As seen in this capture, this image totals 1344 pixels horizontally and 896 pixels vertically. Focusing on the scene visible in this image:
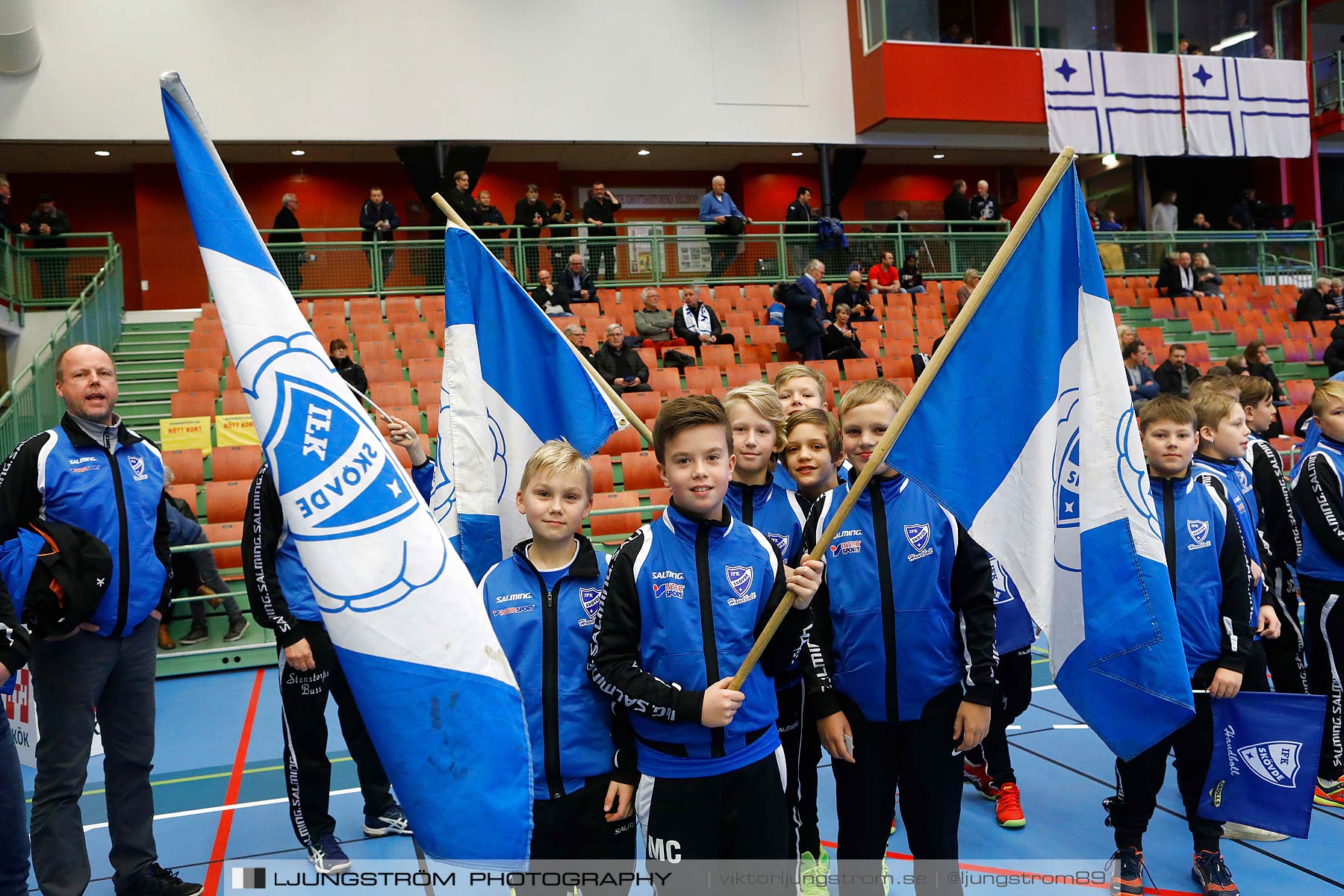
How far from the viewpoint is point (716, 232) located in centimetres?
1541

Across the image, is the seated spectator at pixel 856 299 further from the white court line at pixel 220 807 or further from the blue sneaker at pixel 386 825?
the blue sneaker at pixel 386 825

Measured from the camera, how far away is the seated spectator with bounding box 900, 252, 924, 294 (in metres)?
15.4

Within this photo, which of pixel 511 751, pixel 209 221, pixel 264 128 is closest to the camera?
pixel 511 751

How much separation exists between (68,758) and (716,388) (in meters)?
9.23

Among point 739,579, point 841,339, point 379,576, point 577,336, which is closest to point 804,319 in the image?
point 841,339

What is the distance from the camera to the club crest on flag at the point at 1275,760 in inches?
128

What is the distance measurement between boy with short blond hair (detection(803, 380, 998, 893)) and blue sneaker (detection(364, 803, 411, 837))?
2165 mm

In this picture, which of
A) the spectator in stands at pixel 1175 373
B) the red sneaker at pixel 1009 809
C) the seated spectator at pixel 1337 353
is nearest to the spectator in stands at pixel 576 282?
the spectator in stands at pixel 1175 373

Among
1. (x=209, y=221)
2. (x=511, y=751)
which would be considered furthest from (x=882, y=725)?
(x=209, y=221)

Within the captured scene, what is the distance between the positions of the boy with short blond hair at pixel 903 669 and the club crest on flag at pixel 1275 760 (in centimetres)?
125

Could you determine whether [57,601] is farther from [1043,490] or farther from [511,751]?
[1043,490]

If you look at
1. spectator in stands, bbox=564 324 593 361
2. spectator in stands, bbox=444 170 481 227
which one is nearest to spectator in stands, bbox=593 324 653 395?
spectator in stands, bbox=564 324 593 361

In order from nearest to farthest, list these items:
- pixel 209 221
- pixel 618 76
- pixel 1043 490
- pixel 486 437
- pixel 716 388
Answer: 1. pixel 209 221
2. pixel 1043 490
3. pixel 486 437
4. pixel 716 388
5. pixel 618 76

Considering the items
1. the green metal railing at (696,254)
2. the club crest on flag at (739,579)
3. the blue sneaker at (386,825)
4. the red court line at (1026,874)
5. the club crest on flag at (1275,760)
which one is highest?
the green metal railing at (696,254)
